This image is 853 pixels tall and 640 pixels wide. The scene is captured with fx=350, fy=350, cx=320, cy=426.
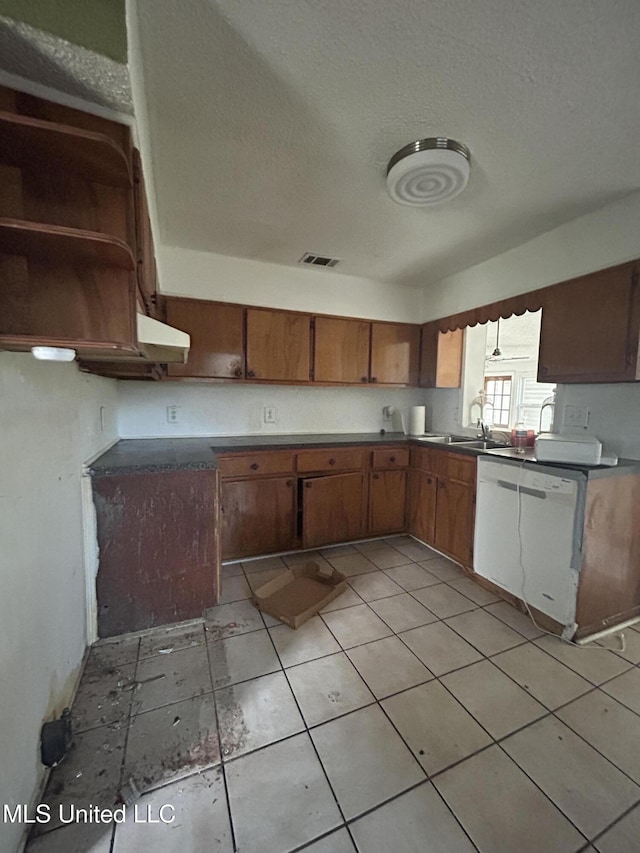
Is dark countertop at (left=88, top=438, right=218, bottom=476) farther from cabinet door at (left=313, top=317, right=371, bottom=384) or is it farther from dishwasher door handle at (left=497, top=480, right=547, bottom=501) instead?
dishwasher door handle at (left=497, top=480, right=547, bottom=501)

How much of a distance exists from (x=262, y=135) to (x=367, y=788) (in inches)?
97.5

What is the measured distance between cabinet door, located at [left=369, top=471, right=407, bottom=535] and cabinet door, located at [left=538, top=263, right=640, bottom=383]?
136 centimetres

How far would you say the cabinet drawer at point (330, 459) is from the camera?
9.07 ft

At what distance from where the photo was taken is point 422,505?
2.99 meters

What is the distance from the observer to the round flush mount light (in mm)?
1493

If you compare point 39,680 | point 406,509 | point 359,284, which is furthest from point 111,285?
A: point 406,509

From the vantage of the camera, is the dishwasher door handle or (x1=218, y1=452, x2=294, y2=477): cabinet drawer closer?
the dishwasher door handle

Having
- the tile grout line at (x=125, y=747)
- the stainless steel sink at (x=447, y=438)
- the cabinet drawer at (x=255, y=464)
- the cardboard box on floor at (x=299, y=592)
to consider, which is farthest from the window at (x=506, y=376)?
the tile grout line at (x=125, y=747)

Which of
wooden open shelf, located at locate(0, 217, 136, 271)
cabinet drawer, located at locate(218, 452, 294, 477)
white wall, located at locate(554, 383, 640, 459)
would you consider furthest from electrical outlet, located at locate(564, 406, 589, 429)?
wooden open shelf, located at locate(0, 217, 136, 271)

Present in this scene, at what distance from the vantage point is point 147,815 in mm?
1049

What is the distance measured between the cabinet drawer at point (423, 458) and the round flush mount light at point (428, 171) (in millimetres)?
1784

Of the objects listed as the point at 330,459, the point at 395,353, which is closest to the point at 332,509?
the point at 330,459

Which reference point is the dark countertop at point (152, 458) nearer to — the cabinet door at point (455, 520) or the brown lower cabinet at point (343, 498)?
the brown lower cabinet at point (343, 498)

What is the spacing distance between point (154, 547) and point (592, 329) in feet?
8.96
